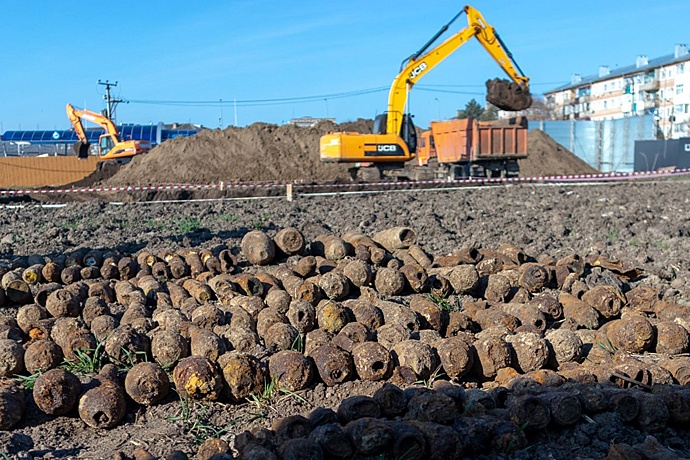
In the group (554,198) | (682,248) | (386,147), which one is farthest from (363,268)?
(386,147)

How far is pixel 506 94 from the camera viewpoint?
749 inches

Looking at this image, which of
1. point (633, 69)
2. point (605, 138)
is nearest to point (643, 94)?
point (633, 69)

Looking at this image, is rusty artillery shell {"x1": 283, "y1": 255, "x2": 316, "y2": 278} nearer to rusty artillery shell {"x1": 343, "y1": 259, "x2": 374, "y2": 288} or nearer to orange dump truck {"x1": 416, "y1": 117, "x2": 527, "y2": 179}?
rusty artillery shell {"x1": 343, "y1": 259, "x2": 374, "y2": 288}

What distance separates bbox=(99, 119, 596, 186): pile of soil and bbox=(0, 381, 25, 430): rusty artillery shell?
2168cm

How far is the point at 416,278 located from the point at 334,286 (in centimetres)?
72

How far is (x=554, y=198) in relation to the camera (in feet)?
48.2

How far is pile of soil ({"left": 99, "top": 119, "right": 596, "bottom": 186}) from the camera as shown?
2630 cm

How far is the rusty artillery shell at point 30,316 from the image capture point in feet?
17.1

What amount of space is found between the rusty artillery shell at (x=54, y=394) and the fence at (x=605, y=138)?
3215 centimetres

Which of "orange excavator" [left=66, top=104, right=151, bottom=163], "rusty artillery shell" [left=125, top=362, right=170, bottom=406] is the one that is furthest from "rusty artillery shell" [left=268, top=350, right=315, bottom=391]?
"orange excavator" [left=66, top=104, right=151, bottom=163]

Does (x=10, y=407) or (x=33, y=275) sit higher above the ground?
(x=33, y=275)

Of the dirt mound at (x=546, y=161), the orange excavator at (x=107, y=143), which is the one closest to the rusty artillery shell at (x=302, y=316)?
the dirt mound at (x=546, y=161)

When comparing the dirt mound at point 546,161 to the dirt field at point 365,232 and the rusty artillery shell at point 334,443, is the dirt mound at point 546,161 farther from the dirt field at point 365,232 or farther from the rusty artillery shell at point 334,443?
the rusty artillery shell at point 334,443

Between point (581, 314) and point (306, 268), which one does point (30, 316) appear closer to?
point (306, 268)
